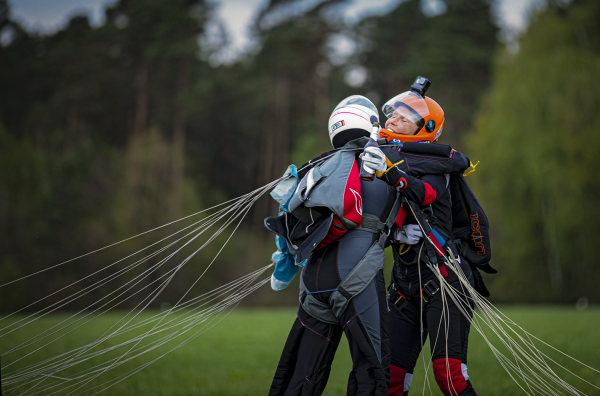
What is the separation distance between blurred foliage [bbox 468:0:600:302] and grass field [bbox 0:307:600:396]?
11.0 m

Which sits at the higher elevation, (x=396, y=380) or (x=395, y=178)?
(x=395, y=178)

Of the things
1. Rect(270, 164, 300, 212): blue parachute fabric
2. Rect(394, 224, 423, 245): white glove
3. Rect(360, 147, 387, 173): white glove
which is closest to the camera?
Rect(360, 147, 387, 173): white glove

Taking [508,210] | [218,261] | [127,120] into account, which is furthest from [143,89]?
[508,210]

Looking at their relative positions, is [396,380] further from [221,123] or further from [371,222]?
[221,123]

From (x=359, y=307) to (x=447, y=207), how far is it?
112cm

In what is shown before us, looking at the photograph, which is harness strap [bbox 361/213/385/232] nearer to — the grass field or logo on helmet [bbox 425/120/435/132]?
logo on helmet [bbox 425/120/435/132]

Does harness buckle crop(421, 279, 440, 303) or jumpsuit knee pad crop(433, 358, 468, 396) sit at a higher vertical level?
harness buckle crop(421, 279, 440, 303)

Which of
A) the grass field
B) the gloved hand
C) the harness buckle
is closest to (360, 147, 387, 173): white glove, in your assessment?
the gloved hand

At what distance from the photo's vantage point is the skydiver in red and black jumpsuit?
12.8 feet

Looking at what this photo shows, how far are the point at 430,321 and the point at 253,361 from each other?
20.7 feet

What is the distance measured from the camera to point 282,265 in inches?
157

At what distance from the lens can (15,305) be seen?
90.3ft

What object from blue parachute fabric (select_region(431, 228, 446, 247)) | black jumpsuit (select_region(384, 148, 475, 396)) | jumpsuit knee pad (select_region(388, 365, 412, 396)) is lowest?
jumpsuit knee pad (select_region(388, 365, 412, 396))

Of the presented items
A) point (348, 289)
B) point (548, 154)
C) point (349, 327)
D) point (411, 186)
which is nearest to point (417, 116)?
point (411, 186)
